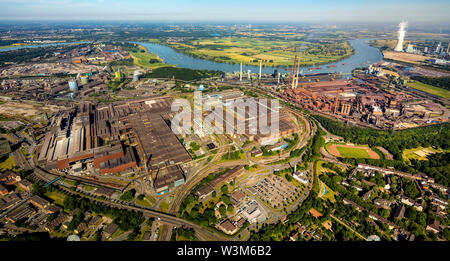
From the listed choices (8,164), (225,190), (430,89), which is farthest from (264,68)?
(8,164)

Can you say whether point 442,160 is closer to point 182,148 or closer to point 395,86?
point 182,148

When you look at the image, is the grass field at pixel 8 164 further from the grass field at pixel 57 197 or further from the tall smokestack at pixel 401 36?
the tall smokestack at pixel 401 36

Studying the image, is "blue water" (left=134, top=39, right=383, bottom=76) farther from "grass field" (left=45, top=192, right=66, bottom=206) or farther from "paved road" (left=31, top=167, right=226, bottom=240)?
"grass field" (left=45, top=192, right=66, bottom=206)

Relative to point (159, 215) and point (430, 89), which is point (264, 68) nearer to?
point (430, 89)

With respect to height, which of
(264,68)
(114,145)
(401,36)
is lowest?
(114,145)

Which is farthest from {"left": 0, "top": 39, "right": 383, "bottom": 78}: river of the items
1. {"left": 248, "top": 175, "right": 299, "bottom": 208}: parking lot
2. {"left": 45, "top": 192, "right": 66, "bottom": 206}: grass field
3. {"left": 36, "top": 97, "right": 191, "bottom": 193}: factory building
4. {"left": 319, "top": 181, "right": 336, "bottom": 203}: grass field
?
{"left": 45, "top": 192, "right": 66, "bottom": 206}: grass field

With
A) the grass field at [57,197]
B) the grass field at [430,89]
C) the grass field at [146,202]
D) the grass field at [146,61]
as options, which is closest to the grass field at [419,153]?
the grass field at [146,202]
